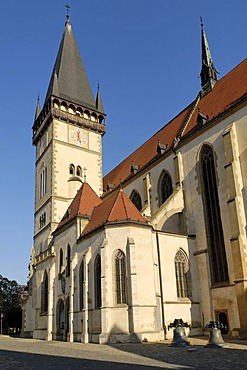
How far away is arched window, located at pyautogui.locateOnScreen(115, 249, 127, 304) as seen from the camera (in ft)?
65.8

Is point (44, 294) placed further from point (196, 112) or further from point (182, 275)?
point (196, 112)

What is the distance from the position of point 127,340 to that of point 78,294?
17.9 feet

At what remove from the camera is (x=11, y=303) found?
215 ft

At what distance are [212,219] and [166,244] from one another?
3.04m

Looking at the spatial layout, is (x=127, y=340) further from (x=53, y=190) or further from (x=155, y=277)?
(x=53, y=190)

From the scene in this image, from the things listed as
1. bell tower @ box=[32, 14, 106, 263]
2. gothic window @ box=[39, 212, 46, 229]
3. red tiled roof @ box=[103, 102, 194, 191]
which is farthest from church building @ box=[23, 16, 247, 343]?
bell tower @ box=[32, 14, 106, 263]

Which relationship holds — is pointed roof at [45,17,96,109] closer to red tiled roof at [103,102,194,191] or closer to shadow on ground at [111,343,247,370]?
red tiled roof at [103,102,194,191]

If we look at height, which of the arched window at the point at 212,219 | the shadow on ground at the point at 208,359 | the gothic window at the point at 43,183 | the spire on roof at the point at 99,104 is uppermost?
the spire on roof at the point at 99,104

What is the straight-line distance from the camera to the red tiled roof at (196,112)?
23.6m

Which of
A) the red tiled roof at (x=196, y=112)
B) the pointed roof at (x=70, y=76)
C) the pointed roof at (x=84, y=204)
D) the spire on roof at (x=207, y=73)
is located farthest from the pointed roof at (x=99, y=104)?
the pointed roof at (x=84, y=204)

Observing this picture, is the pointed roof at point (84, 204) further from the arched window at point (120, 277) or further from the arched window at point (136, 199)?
the arched window at point (120, 277)

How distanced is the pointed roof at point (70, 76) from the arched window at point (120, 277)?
21.7 meters

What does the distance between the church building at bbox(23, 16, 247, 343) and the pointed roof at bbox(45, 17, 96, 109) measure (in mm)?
11671

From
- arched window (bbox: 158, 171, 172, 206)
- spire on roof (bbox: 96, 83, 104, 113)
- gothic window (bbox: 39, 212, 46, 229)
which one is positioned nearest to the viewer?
arched window (bbox: 158, 171, 172, 206)
